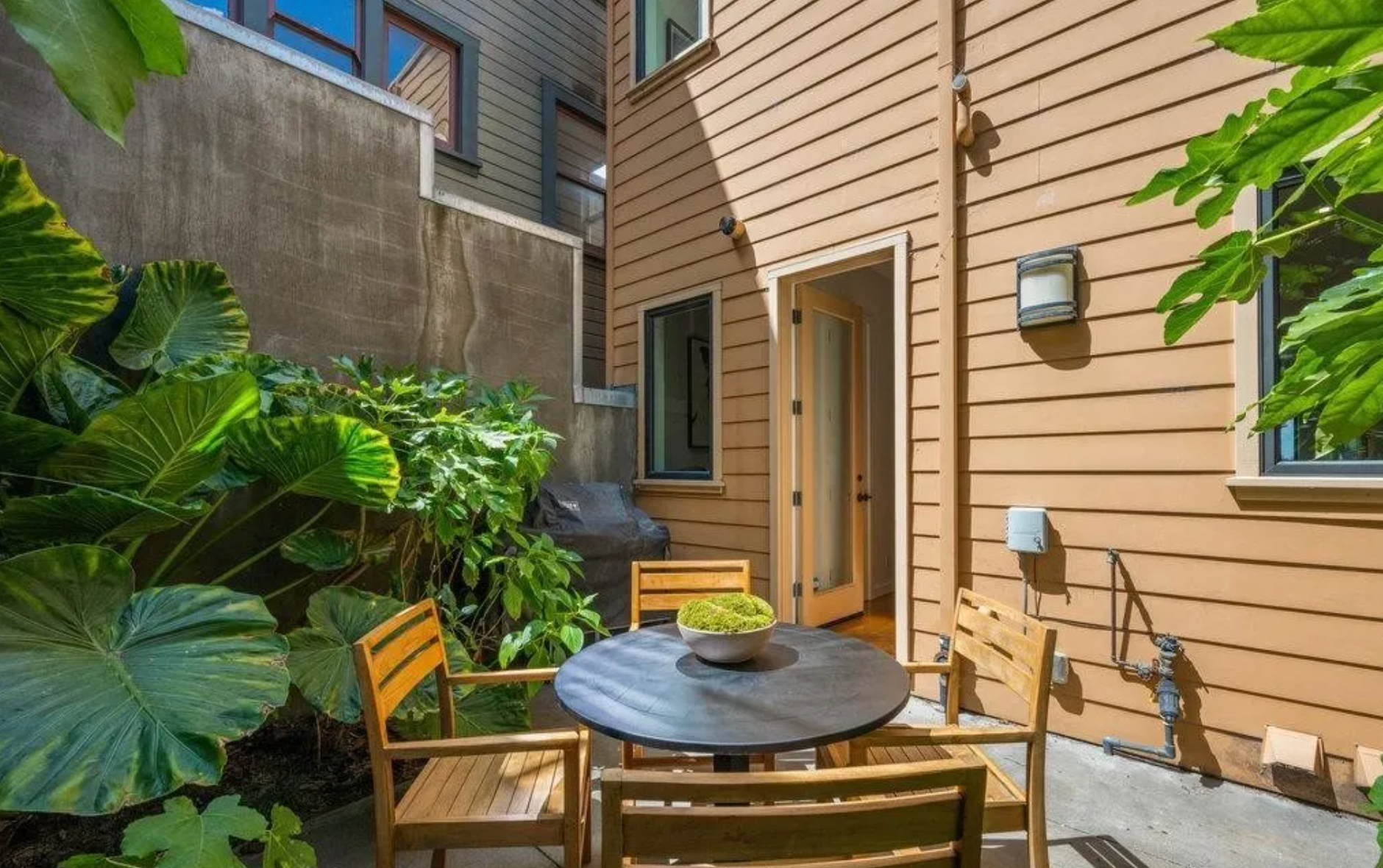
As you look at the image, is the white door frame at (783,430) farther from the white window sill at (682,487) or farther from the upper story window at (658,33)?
the upper story window at (658,33)

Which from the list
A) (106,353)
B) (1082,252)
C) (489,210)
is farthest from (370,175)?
(1082,252)

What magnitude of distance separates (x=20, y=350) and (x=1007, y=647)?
2946 mm

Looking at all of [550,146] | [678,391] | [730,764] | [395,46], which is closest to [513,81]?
[550,146]

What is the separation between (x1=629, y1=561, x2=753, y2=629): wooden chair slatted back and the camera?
8.28ft

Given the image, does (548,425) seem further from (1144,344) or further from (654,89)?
(1144,344)

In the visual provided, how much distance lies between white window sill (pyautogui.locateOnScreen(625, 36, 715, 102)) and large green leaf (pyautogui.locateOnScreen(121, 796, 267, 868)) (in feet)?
14.9

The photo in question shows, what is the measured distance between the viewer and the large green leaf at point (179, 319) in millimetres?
2322

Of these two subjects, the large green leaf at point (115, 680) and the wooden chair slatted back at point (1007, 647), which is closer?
the large green leaf at point (115, 680)

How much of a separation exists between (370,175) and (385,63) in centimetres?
299

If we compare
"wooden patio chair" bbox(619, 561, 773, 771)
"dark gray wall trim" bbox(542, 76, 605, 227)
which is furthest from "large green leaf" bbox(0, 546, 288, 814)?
"dark gray wall trim" bbox(542, 76, 605, 227)

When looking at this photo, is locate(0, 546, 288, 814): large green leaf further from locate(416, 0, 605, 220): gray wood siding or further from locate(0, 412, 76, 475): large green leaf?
locate(416, 0, 605, 220): gray wood siding

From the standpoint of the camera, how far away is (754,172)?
3996 mm

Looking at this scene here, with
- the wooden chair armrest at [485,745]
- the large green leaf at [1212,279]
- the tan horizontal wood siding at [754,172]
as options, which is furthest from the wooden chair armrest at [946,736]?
the tan horizontal wood siding at [754,172]

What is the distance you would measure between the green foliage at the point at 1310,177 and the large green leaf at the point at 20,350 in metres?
2.60
